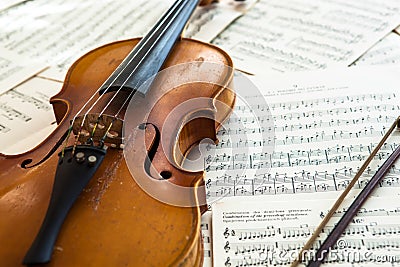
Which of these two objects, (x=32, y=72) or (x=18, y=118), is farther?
(x=32, y=72)

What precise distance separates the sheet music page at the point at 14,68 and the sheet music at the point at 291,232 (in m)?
0.67

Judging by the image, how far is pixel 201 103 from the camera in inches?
38.6

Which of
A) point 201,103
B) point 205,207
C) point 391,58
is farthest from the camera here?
point 391,58

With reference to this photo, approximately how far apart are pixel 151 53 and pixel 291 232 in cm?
44

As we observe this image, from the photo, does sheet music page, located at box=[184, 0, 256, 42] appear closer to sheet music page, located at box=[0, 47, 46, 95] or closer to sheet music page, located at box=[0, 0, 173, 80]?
sheet music page, located at box=[0, 0, 173, 80]

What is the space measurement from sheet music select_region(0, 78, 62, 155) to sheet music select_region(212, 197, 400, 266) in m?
0.44

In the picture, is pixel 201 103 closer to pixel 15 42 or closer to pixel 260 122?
pixel 260 122

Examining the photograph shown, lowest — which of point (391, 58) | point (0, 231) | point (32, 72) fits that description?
point (391, 58)

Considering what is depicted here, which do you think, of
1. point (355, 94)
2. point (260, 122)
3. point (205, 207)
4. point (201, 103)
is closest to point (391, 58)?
point (355, 94)

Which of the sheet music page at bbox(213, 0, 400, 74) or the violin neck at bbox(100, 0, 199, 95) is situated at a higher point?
the violin neck at bbox(100, 0, 199, 95)

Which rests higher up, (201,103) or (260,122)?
(201,103)

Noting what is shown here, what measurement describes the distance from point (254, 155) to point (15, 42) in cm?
81

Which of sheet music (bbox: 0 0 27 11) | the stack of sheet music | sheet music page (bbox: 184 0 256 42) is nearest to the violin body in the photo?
the stack of sheet music

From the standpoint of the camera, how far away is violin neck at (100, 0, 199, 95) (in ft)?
3.16
